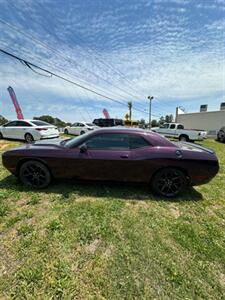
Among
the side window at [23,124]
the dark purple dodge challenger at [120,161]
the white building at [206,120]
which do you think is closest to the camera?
the dark purple dodge challenger at [120,161]

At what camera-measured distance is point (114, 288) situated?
1732 mm

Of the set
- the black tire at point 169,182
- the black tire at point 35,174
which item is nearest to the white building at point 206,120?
the black tire at point 169,182

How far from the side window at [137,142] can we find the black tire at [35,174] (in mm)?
1854

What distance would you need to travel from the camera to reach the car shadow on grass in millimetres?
3535

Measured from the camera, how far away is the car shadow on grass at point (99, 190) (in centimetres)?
354

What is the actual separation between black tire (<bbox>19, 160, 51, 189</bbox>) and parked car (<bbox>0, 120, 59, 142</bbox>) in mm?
5987

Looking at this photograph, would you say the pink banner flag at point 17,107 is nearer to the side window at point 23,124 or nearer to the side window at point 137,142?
the side window at point 23,124

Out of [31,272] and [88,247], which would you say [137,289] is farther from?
[31,272]

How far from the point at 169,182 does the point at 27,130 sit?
8435 mm

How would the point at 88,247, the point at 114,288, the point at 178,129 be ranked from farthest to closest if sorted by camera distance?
the point at 178,129, the point at 88,247, the point at 114,288

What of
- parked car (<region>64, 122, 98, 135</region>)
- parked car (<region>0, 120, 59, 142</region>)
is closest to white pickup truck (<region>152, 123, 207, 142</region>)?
parked car (<region>64, 122, 98, 135</region>)

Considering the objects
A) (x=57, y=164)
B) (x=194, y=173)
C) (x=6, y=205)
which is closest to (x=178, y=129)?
(x=194, y=173)

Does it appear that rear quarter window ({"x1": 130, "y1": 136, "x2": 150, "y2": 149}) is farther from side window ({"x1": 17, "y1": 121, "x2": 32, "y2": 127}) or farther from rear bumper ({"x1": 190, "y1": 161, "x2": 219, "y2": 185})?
side window ({"x1": 17, "y1": 121, "x2": 32, "y2": 127})

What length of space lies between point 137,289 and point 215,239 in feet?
4.68
